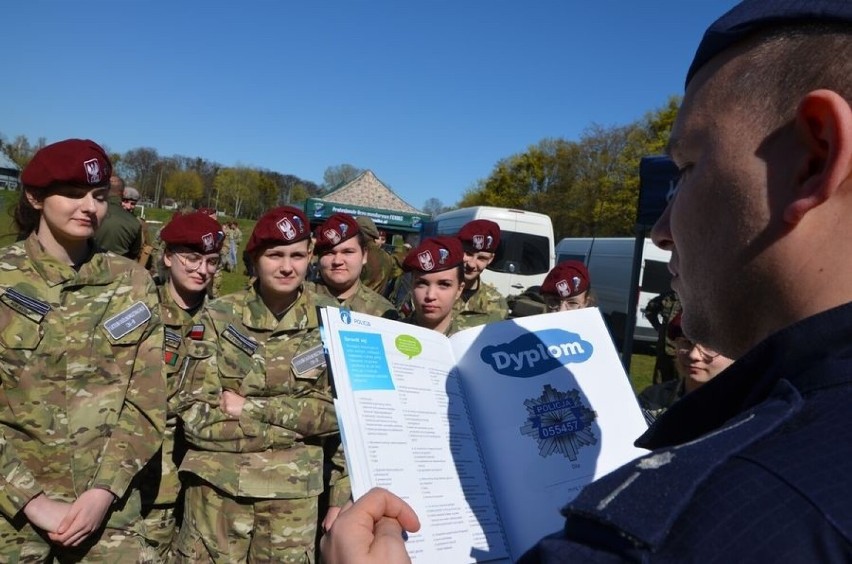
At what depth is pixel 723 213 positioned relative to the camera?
80 cm

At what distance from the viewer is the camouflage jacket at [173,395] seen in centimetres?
298

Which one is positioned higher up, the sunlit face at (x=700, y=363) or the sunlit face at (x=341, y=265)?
the sunlit face at (x=341, y=265)

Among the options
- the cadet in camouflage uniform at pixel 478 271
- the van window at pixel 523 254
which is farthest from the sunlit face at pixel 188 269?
the van window at pixel 523 254

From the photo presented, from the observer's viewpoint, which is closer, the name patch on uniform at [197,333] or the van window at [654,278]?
the name patch on uniform at [197,333]

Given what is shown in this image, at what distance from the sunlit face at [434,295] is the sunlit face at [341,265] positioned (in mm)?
653

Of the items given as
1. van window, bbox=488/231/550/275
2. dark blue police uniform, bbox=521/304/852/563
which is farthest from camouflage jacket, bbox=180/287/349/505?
van window, bbox=488/231/550/275

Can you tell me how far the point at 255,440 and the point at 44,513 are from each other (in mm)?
870

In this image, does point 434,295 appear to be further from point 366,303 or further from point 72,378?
point 72,378

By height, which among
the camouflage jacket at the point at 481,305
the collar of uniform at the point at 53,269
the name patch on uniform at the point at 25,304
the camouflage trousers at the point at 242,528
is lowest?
the camouflage trousers at the point at 242,528

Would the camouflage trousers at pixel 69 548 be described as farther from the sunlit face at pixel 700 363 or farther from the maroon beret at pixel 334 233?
the sunlit face at pixel 700 363

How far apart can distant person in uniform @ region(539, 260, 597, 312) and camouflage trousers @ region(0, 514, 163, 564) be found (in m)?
3.83

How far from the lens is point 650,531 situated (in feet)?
1.80

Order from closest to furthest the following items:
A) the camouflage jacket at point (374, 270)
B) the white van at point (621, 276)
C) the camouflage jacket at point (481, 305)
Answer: the camouflage jacket at point (481, 305) → the camouflage jacket at point (374, 270) → the white van at point (621, 276)

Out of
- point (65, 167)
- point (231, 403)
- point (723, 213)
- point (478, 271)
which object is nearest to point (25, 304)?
point (65, 167)
